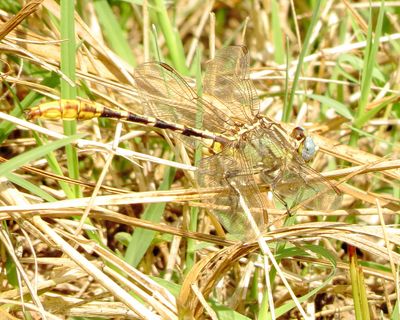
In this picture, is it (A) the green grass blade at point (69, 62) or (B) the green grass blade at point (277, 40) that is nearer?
(A) the green grass blade at point (69, 62)

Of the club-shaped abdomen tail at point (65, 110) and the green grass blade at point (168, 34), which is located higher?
the green grass blade at point (168, 34)

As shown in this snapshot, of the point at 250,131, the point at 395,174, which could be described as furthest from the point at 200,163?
the point at 395,174

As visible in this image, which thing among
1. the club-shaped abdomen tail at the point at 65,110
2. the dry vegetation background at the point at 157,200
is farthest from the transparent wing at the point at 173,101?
the club-shaped abdomen tail at the point at 65,110

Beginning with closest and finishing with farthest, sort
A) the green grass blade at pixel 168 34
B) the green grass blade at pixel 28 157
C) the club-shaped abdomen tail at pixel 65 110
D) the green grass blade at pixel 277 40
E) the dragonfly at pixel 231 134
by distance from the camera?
the green grass blade at pixel 28 157, the club-shaped abdomen tail at pixel 65 110, the dragonfly at pixel 231 134, the green grass blade at pixel 168 34, the green grass blade at pixel 277 40

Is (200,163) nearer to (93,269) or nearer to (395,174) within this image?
(93,269)

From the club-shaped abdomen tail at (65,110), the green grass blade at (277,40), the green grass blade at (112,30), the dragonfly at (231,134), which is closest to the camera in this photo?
the club-shaped abdomen tail at (65,110)

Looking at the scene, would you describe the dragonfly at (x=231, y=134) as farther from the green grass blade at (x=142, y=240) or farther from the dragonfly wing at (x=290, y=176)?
the green grass blade at (x=142, y=240)

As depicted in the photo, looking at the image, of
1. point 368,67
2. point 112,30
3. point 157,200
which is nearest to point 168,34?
point 112,30

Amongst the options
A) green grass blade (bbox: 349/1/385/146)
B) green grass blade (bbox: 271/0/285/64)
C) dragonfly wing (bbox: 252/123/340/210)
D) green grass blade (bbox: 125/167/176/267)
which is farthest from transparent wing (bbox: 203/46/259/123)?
green grass blade (bbox: 271/0/285/64)
